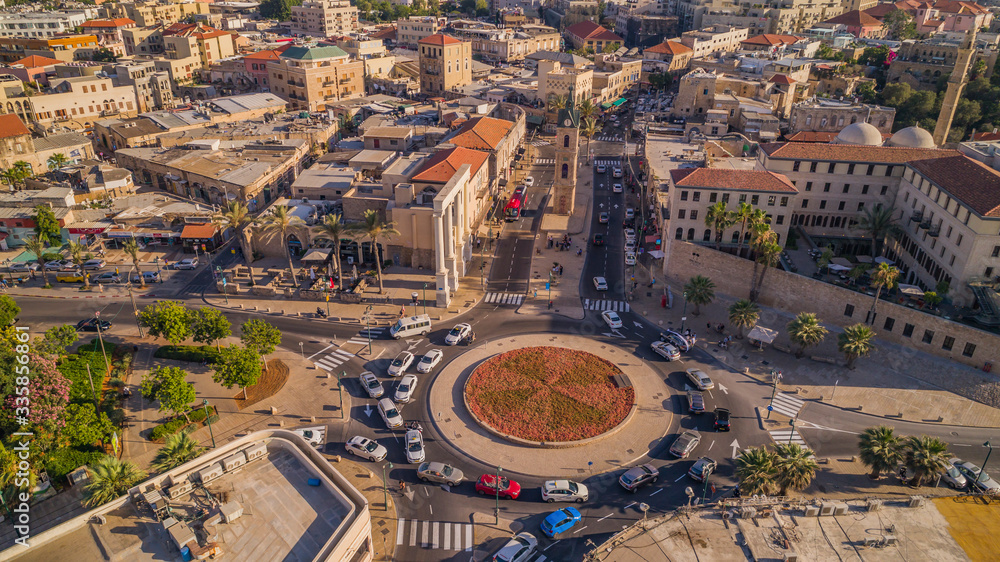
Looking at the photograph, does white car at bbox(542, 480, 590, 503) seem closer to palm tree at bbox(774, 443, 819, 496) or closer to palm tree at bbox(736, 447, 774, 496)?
palm tree at bbox(736, 447, 774, 496)

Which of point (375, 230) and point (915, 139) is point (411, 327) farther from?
point (915, 139)

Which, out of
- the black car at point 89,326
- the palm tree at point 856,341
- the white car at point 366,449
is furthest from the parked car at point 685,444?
the black car at point 89,326

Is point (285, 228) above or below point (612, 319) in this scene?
above

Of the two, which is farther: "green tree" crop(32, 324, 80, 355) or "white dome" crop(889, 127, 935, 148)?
"white dome" crop(889, 127, 935, 148)

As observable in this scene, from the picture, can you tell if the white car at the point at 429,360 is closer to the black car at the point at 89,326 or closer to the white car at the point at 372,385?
the white car at the point at 372,385

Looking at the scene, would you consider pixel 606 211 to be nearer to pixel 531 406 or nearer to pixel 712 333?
pixel 712 333

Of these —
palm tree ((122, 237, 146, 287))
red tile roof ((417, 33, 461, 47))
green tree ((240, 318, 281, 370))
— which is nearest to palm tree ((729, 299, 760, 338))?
green tree ((240, 318, 281, 370))

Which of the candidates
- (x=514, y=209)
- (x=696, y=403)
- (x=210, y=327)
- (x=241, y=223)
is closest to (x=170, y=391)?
(x=210, y=327)
